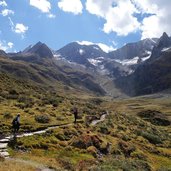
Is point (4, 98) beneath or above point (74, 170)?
above

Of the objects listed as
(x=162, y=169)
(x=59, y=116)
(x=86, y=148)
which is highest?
(x=59, y=116)

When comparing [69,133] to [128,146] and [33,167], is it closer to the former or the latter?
[128,146]

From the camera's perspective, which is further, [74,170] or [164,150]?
[164,150]

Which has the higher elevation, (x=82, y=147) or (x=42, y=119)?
(x=42, y=119)

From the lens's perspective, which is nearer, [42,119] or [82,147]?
[82,147]

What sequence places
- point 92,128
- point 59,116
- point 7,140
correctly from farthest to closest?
1. point 59,116
2. point 92,128
3. point 7,140

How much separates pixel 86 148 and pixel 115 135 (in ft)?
54.4

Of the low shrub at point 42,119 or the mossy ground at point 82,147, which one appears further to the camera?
the low shrub at point 42,119

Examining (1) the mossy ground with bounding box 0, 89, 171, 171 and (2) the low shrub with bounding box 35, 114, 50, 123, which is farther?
(2) the low shrub with bounding box 35, 114, 50, 123

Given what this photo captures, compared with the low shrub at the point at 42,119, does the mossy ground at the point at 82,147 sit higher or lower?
lower

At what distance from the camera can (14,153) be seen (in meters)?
40.9

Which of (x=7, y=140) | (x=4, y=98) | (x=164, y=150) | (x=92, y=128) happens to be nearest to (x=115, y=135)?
(x=92, y=128)

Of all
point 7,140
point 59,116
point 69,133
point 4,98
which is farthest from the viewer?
point 4,98

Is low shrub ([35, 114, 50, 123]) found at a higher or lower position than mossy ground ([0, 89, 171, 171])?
higher
